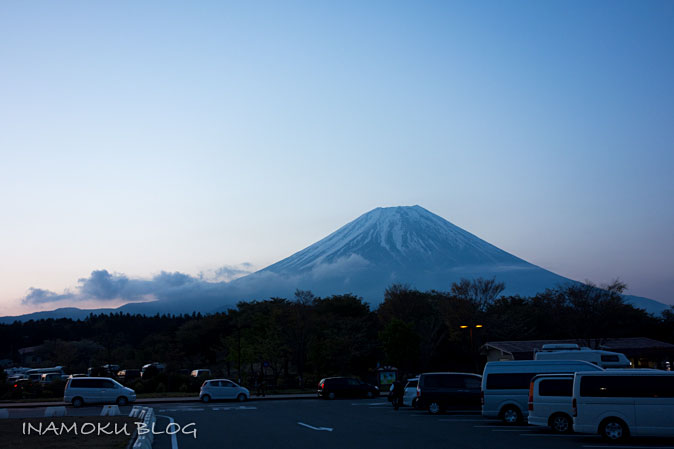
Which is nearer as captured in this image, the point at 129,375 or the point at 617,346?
the point at 617,346

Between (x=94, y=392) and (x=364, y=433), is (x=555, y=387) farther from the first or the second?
(x=94, y=392)

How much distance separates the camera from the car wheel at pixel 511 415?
1869 centimetres

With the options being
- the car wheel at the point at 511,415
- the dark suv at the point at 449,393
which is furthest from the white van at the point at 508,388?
the dark suv at the point at 449,393

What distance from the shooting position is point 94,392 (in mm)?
29438

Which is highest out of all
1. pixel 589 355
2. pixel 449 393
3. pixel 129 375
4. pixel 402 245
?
pixel 402 245

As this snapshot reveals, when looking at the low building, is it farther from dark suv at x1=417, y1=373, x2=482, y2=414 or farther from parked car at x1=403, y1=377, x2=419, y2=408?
dark suv at x1=417, y1=373, x2=482, y2=414

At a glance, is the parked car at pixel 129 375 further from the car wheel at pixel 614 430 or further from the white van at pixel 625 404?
the car wheel at pixel 614 430

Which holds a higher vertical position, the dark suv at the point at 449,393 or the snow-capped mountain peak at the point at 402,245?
the snow-capped mountain peak at the point at 402,245

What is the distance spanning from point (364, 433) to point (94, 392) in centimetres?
1860

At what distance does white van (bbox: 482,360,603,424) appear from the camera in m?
18.8

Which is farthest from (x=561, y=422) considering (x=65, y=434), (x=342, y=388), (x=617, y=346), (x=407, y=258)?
(x=407, y=258)

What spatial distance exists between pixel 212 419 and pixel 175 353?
129 ft

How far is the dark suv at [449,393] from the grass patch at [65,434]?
10673 millimetres

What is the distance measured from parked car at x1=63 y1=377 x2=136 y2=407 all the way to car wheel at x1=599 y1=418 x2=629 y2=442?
23.1m
